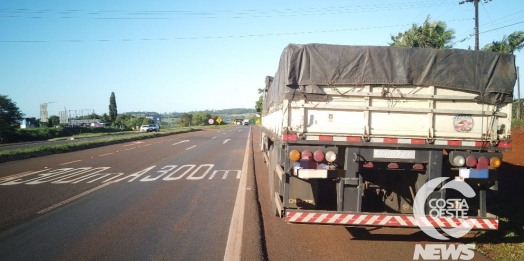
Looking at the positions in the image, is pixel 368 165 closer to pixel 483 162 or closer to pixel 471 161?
pixel 471 161

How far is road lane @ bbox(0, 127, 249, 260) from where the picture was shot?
4891 mm

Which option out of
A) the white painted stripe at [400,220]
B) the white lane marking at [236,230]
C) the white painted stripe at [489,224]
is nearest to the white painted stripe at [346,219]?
the white painted stripe at [400,220]

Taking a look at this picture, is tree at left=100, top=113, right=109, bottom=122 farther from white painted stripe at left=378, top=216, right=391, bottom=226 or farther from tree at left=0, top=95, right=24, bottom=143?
white painted stripe at left=378, top=216, right=391, bottom=226

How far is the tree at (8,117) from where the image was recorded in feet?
146

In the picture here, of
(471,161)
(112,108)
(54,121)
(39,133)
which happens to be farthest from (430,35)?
(112,108)

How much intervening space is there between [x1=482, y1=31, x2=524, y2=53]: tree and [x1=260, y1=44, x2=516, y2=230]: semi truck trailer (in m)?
19.4

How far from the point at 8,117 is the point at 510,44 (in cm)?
5757

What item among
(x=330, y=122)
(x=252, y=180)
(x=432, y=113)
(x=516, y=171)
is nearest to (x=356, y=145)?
(x=330, y=122)

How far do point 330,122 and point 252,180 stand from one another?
5.85 m

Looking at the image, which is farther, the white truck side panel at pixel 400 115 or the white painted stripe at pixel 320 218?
the white truck side panel at pixel 400 115

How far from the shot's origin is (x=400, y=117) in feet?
17.3

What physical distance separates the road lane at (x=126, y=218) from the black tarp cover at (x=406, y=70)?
278 cm

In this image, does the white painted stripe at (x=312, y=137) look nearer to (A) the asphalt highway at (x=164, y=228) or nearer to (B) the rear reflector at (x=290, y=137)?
(B) the rear reflector at (x=290, y=137)

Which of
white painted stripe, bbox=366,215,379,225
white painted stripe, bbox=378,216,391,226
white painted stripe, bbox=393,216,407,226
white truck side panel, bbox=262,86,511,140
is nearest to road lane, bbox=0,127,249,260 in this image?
white painted stripe, bbox=366,215,379,225
